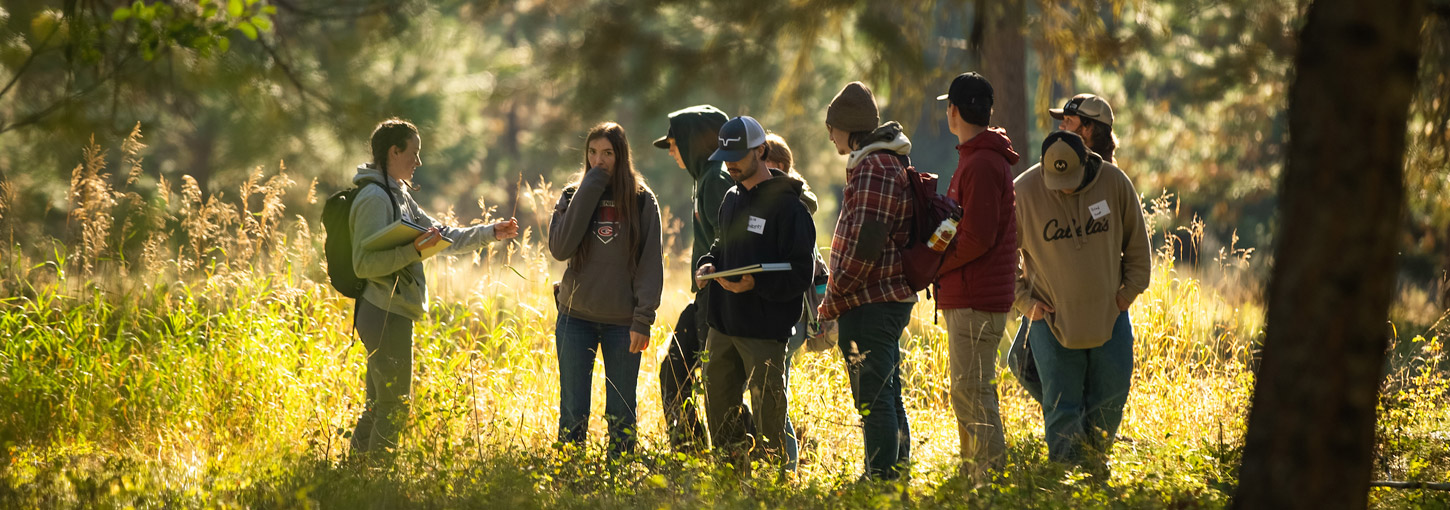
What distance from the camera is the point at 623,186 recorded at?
14.9ft

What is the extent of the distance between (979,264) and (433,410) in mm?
2135

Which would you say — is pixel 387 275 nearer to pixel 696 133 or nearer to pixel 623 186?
pixel 623 186

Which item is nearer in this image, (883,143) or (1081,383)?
(883,143)

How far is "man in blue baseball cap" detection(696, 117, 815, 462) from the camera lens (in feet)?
13.4

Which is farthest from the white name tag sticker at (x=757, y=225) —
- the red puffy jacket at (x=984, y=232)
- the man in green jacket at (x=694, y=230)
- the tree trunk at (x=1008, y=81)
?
the tree trunk at (x=1008, y=81)

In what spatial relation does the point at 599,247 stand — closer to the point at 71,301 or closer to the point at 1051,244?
the point at 1051,244

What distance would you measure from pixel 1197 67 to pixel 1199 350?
37.7ft

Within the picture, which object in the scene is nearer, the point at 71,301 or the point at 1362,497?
the point at 1362,497

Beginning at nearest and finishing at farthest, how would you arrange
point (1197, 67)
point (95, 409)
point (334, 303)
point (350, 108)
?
point (95, 409)
point (334, 303)
point (350, 108)
point (1197, 67)

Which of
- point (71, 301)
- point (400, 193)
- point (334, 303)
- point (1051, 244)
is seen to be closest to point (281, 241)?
point (334, 303)

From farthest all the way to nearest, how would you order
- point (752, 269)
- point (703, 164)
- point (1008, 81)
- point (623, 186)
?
1. point (1008, 81)
2. point (703, 164)
3. point (623, 186)
4. point (752, 269)

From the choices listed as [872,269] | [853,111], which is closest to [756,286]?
[872,269]

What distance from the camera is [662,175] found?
2997 cm

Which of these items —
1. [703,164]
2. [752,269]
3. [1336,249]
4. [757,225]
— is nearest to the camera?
[1336,249]
